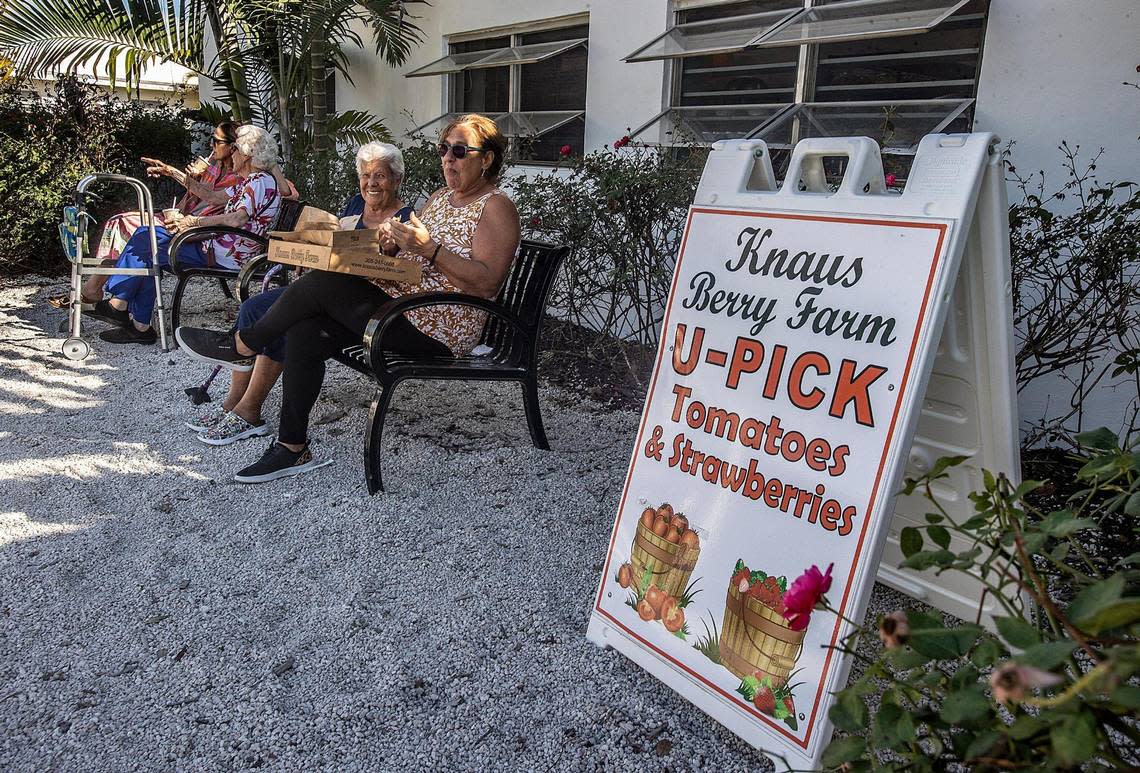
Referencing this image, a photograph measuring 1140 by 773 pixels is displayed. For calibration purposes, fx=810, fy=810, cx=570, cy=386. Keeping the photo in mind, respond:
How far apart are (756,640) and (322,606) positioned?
50.3 inches

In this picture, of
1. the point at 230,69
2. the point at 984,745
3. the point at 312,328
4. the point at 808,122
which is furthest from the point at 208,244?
the point at 984,745

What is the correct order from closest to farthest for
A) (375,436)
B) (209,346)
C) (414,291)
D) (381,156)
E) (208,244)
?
(375,436), (414,291), (209,346), (381,156), (208,244)

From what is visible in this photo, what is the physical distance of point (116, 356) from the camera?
4.81 meters

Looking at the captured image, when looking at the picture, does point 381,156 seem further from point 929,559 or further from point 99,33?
point 99,33

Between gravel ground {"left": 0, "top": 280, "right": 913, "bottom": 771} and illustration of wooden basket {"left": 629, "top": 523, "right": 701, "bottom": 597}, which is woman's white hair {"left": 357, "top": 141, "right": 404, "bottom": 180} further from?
illustration of wooden basket {"left": 629, "top": 523, "right": 701, "bottom": 597}

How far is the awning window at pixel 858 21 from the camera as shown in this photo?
12.4 ft

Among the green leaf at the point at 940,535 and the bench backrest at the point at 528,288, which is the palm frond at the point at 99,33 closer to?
the bench backrest at the point at 528,288

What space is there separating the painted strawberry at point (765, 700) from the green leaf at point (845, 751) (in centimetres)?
65

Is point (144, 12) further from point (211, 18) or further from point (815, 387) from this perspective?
point (815, 387)

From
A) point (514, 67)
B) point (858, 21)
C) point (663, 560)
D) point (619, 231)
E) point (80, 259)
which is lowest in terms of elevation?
point (663, 560)

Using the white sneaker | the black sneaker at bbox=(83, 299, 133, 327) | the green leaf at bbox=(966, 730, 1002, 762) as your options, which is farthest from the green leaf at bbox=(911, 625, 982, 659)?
the black sneaker at bbox=(83, 299, 133, 327)

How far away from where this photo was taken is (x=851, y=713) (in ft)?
3.52

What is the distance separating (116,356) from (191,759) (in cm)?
373

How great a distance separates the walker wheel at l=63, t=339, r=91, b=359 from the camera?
461 centimetres
